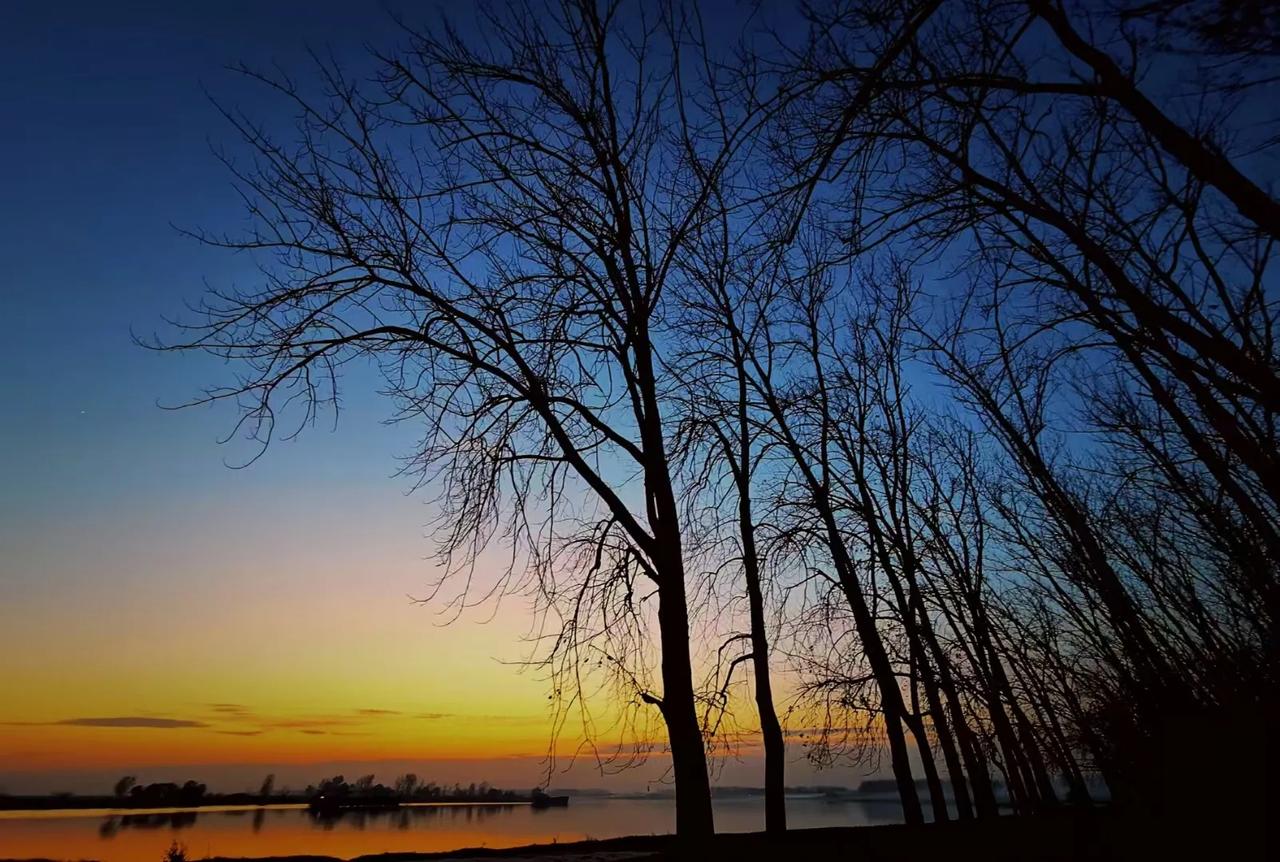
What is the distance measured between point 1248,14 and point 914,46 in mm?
1477

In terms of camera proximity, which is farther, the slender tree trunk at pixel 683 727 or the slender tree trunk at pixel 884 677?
the slender tree trunk at pixel 884 677

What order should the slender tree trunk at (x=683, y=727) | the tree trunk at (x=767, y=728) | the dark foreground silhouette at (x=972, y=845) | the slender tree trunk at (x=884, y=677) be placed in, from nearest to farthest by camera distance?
the dark foreground silhouette at (x=972, y=845), the slender tree trunk at (x=683, y=727), the tree trunk at (x=767, y=728), the slender tree trunk at (x=884, y=677)

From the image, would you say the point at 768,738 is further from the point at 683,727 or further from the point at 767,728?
the point at 683,727

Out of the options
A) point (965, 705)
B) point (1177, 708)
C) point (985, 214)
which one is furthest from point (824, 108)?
point (965, 705)

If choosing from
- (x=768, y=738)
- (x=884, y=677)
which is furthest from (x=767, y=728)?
(x=884, y=677)

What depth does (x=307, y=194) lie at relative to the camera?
24.5 ft

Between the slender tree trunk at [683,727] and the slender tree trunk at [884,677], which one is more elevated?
the slender tree trunk at [884,677]

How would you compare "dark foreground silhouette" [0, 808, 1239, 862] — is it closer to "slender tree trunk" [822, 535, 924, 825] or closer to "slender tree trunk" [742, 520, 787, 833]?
"slender tree trunk" [742, 520, 787, 833]

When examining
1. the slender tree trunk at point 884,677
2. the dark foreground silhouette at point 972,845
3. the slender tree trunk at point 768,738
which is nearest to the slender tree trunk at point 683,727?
the dark foreground silhouette at point 972,845

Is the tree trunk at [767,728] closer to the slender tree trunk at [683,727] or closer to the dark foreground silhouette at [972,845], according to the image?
the dark foreground silhouette at [972,845]

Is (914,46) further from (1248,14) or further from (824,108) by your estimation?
(1248,14)

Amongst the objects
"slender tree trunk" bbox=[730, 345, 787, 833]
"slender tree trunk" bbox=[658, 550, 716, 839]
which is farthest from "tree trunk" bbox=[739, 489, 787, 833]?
"slender tree trunk" bbox=[658, 550, 716, 839]

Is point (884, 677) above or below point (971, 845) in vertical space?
above

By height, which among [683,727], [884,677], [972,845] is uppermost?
[884,677]
